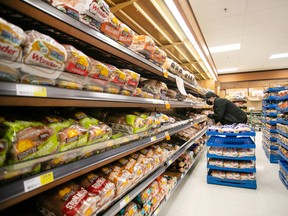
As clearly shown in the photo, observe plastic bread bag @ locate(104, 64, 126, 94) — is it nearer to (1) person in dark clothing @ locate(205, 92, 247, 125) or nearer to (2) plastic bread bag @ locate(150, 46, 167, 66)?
(2) plastic bread bag @ locate(150, 46, 167, 66)

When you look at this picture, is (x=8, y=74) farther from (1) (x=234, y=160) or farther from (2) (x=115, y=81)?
(1) (x=234, y=160)

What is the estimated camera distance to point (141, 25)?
9.36ft

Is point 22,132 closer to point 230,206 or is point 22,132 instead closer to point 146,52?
point 146,52

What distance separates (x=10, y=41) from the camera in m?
0.67

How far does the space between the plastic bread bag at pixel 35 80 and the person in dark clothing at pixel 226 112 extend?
12.4 feet

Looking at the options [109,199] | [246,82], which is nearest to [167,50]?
[109,199]

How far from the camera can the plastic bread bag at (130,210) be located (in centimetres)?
149

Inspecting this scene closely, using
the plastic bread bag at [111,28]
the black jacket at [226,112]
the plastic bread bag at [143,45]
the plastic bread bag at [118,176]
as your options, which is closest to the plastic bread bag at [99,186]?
the plastic bread bag at [118,176]

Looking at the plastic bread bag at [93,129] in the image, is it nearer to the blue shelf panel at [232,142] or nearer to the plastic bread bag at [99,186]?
the plastic bread bag at [99,186]

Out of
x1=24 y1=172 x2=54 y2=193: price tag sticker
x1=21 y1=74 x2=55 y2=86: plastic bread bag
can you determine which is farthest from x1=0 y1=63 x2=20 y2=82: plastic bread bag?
x1=24 y1=172 x2=54 y2=193: price tag sticker

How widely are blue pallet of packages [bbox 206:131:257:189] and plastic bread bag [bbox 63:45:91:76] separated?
275cm

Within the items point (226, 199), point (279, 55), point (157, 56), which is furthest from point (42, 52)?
point (279, 55)

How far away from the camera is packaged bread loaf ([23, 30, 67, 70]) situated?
76 centimetres

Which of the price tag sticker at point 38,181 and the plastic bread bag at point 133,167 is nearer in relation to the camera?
the price tag sticker at point 38,181
